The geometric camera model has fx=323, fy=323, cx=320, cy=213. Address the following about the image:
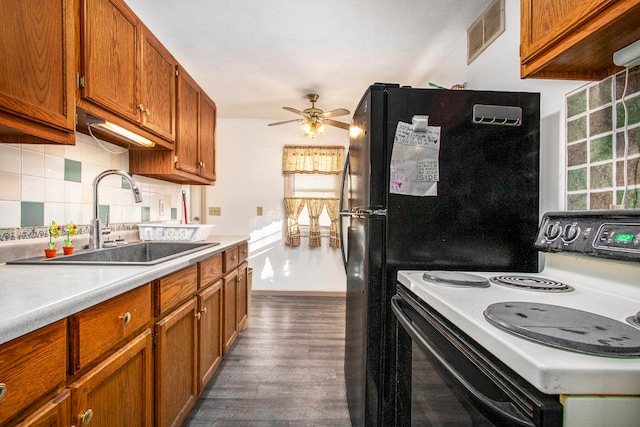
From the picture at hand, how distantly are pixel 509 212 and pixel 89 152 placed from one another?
85.1 inches

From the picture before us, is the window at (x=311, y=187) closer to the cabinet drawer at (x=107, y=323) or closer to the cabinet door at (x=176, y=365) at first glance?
the cabinet door at (x=176, y=365)

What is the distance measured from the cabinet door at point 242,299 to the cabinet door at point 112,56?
4.64 ft

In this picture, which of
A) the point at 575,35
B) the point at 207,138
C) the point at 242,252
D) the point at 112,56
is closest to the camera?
the point at 575,35

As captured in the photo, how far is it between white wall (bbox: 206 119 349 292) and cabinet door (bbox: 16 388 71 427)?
11.8ft

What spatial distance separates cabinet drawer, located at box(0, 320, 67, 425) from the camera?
23.7 inches

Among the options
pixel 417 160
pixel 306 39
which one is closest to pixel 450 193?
pixel 417 160

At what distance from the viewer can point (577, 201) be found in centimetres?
125

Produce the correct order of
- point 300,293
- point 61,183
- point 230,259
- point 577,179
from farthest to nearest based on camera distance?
point 300,293
point 230,259
point 61,183
point 577,179

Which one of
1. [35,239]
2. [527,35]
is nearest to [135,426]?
[35,239]

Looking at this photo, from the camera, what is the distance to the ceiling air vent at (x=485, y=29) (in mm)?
1857

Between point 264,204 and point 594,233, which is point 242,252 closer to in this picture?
point 264,204

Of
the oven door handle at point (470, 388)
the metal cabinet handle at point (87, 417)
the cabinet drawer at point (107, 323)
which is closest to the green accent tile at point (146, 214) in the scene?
the cabinet drawer at point (107, 323)

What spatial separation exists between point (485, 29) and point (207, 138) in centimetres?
224

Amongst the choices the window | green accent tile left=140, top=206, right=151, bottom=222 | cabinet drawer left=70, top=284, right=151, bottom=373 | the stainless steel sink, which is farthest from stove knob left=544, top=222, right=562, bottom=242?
the window
